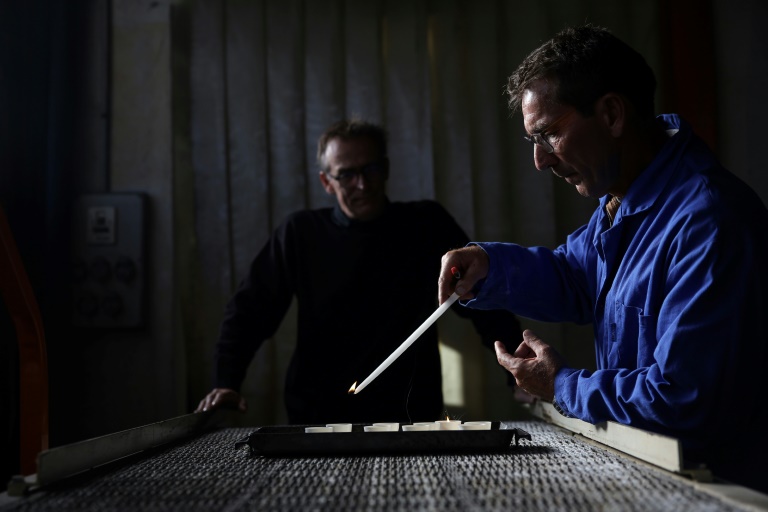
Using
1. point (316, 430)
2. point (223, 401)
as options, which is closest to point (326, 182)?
point (223, 401)

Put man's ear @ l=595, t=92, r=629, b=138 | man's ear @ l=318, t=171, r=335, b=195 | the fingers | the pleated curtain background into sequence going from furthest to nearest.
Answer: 1. the pleated curtain background
2. man's ear @ l=318, t=171, r=335, b=195
3. the fingers
4. man's ear @ l=595, t=92, r=629, b=138

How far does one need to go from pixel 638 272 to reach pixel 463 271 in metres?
0.42

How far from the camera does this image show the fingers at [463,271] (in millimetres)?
1537

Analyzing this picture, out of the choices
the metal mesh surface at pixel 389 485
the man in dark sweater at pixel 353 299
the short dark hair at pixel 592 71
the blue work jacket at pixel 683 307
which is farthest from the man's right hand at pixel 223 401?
the short dark hair at pixel 592 71

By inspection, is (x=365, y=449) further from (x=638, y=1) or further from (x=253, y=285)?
Result: (x=638, y=1)

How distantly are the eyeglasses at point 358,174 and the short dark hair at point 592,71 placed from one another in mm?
951

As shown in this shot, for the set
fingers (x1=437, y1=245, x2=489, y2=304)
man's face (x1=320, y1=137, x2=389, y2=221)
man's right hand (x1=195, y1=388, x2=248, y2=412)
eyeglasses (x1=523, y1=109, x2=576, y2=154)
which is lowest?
man's right hand (x1=195, y1=388, x2=248, y2=412)

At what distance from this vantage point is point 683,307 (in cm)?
110

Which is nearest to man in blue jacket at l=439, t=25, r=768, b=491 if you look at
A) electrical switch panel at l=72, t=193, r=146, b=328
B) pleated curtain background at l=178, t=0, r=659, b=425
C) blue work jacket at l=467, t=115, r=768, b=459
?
blue work jacket at l=467, t=115, r=768, b=459

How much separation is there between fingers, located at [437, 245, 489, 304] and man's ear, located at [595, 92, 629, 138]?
0.38 metres

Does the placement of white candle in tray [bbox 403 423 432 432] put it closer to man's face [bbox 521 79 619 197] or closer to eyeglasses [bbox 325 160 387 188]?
man's face [bbox 521 79 619 197]

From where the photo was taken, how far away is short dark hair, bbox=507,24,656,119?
138 centimetres

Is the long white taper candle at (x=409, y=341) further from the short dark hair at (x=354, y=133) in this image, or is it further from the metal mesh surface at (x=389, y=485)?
the short dark hair at (x=354, y=133)

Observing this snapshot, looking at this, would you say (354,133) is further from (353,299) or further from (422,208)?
(353,299)
